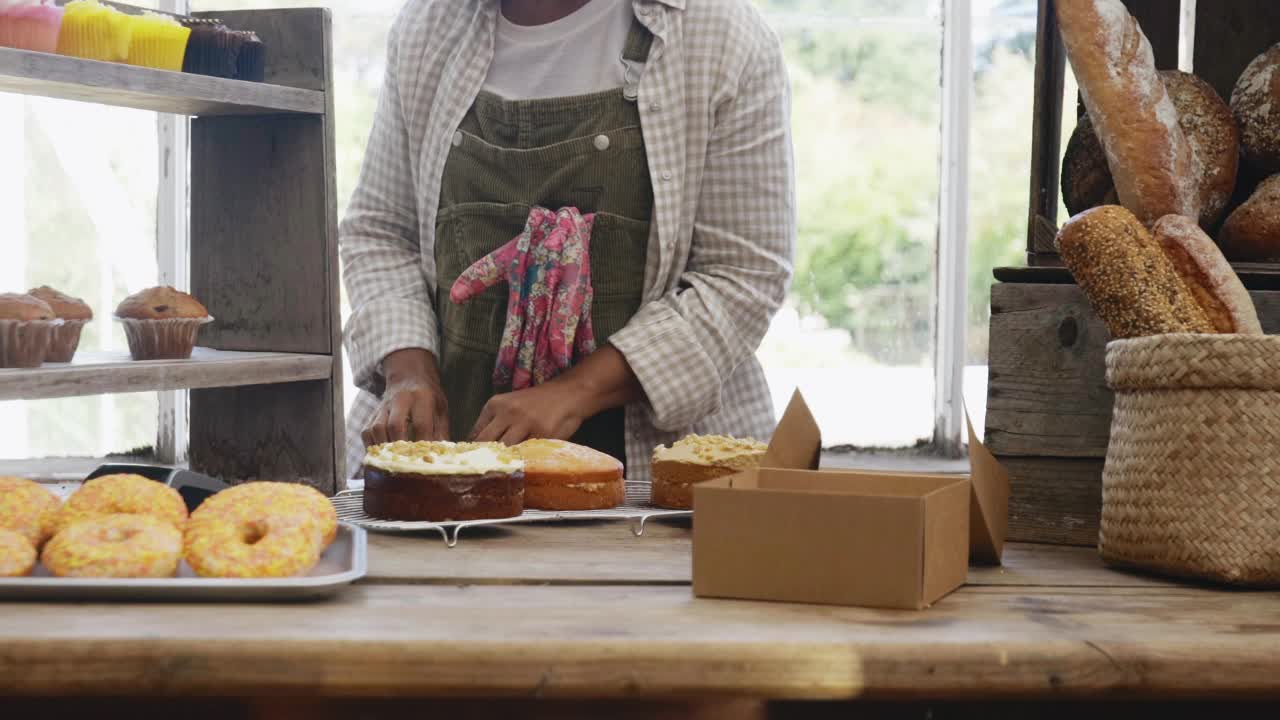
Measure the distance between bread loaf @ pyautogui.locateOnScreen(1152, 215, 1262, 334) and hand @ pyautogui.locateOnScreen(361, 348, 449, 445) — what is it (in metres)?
1.00

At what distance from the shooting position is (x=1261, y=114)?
128 centimetres

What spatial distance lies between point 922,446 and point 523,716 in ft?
13.4

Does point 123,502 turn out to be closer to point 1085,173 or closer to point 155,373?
point 155,373

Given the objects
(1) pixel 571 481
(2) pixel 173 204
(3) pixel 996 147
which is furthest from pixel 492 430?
(3) pixel 996 147

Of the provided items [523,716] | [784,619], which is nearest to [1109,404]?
[784,619]

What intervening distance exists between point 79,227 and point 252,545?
3960 millimetres

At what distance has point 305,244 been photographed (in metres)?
1.65

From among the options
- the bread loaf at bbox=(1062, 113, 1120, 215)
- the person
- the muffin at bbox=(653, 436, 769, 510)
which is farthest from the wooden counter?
the person

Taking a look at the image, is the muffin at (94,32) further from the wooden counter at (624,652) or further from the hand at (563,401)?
the wooden counter at (624,652)

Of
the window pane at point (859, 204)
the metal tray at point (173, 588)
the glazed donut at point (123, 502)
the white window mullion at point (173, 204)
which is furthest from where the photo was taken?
the window pane at point (859, 204)

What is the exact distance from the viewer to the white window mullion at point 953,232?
462cm

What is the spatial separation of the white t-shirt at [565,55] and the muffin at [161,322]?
0.56 m

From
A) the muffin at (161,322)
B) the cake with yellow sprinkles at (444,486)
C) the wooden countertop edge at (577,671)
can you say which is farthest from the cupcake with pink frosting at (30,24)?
the wooden countertop edge at (577,671)

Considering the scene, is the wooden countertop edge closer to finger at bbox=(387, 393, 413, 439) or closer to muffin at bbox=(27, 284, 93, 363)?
muffin at bbox=(27, 284, 93, 363)
